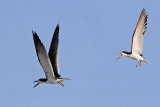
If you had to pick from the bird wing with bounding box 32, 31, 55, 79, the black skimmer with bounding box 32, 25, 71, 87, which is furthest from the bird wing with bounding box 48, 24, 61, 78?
the bird wing with bounding box 32, 31, 55, 79

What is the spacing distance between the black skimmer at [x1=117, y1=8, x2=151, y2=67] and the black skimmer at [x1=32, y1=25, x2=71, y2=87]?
5615 millimetres

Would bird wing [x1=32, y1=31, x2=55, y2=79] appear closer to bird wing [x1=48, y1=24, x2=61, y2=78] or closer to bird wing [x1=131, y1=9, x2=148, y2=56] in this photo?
bird wing [x1=48, y1=24, x2=61, y2=78]

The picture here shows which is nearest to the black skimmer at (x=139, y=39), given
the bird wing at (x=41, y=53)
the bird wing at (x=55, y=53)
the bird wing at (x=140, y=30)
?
the bird wing at (x=140, y=30)

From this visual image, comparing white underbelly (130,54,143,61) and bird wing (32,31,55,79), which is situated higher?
bird wing (32,31,55,79)

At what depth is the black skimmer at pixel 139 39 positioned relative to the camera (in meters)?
26.5

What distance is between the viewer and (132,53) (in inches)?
1074

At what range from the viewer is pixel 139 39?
26781 mm

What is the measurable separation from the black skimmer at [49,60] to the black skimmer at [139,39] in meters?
5.62

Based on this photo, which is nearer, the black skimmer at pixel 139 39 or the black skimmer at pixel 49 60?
the black skimmer at pixel 49 60

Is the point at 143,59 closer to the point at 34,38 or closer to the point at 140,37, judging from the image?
the point at 140,37

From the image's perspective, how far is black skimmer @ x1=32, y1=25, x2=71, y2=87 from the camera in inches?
838

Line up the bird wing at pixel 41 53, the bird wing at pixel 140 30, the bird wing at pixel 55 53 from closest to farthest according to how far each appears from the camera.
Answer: the bird wing at pixel 41 53
the bird wing at pixel 55 53
the bird wing at pixel 140 30

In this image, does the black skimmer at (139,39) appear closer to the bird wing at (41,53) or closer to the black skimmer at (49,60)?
the black skimmer at (49,60)

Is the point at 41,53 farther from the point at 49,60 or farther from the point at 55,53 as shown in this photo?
the point at 55,53
